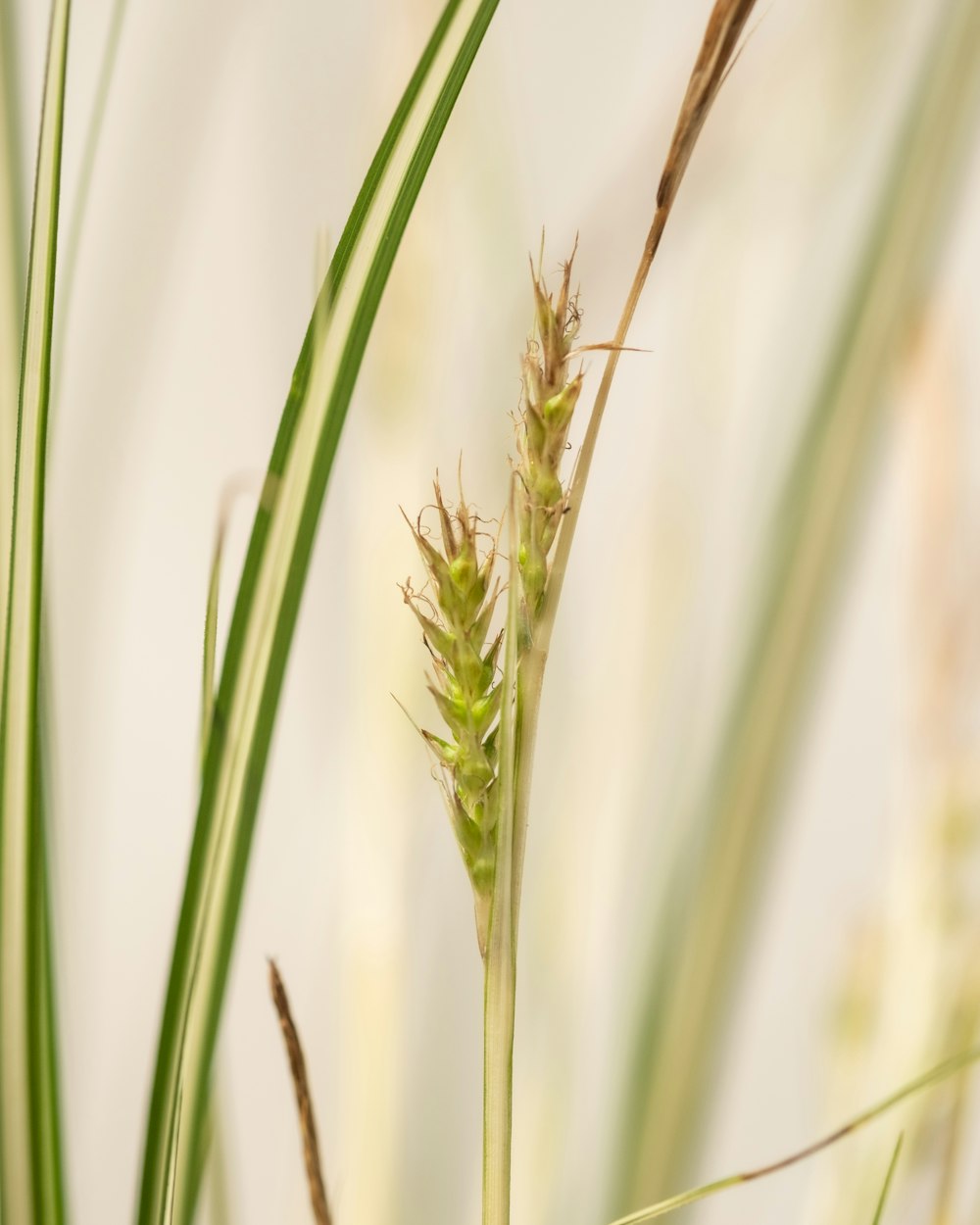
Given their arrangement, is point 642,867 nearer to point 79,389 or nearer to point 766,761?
point 766,761

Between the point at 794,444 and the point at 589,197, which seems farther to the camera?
the point at 589,197

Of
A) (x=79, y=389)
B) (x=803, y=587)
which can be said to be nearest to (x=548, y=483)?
(x=803, y=587)

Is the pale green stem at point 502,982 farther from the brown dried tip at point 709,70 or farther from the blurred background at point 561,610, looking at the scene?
the blurred background at point 561,610

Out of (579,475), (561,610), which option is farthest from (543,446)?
(561,610)

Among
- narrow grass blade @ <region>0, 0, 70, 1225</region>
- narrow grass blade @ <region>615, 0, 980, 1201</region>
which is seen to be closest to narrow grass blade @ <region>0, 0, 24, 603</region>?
narrow grass blade @ <region>0, 0, 70, 1225</region>

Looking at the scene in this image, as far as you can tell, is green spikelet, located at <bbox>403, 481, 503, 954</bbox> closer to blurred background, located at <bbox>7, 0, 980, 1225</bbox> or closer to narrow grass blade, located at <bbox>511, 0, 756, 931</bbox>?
narrow grass blade, located at <bbox>511, 0, 756, 931</bbox>

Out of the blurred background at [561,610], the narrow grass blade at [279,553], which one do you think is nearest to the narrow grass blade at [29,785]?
the narrow grass blade at [279,553]
